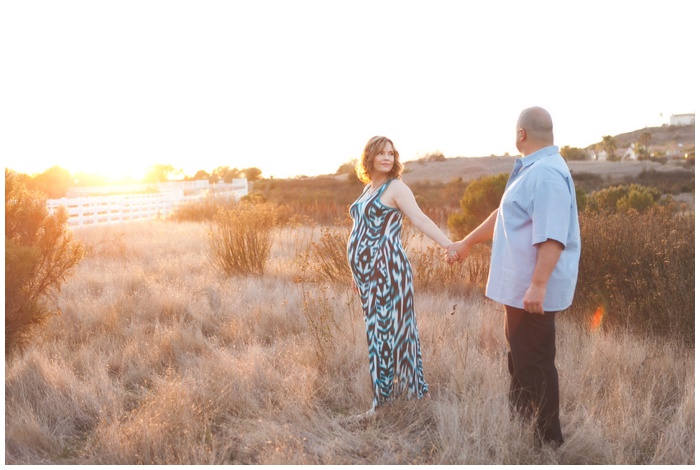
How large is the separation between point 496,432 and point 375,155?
1617mm

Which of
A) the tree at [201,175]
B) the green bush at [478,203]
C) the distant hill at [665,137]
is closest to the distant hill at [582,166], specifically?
the distant hill at [665,137]

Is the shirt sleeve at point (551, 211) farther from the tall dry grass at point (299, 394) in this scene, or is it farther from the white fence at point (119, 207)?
the white fence at point (119, 207)

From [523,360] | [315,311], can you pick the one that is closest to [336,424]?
[523,360]

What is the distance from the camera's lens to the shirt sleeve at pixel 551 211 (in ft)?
8.27

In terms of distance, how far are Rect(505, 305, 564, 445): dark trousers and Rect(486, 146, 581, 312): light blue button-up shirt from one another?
9cm

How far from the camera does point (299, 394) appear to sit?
369cm

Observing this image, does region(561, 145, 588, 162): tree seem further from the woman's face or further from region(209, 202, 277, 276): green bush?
the woman's face

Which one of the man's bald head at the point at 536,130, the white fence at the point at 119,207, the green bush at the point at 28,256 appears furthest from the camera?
the white fence at the point at 119,207

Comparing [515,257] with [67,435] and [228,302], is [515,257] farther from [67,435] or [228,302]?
[228,302]

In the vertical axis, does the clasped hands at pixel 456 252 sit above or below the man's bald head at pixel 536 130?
below

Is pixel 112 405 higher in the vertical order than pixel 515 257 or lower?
lower

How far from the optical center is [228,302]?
20.5ft

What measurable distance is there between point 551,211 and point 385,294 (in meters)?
1.21

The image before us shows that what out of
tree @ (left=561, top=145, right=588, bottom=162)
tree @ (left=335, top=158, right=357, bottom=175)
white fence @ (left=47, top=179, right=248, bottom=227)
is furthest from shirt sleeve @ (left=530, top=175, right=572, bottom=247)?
tree @ (left=561, top=145, right=588, bottom=162)
